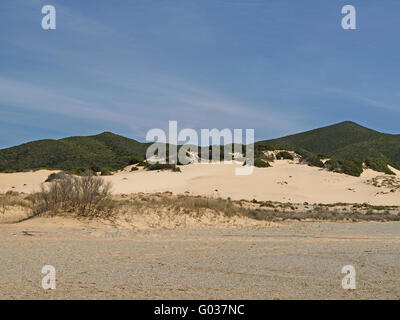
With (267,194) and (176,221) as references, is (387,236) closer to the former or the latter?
(176,221)

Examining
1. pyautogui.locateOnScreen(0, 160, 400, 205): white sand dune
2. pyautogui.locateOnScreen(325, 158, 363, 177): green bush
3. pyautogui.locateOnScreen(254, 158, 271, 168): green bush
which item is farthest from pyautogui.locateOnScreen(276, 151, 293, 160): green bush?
pyautogui.locateOnScreen(325, 158, 363, 177): green bush

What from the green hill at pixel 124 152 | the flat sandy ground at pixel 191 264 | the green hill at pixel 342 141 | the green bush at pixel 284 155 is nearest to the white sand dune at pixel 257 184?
the green hill at pixel 124 152

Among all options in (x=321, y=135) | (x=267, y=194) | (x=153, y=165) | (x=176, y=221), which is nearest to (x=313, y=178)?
(x=267, y=194)

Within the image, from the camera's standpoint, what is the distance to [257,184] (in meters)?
37.3

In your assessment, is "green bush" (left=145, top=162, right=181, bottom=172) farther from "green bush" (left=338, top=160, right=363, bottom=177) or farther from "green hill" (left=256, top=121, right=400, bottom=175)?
"green hill" (left=256, top=121, right=400, bottom=175)

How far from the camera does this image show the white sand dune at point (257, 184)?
112 ft

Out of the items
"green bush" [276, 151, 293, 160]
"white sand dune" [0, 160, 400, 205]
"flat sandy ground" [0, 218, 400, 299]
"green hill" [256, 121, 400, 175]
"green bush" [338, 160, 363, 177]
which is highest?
"green hill" [256, 121, 400, 175]

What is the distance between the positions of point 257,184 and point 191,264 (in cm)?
2887

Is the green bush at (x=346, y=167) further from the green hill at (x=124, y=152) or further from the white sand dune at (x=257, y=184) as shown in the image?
the white sand dune at (x=257, y=184)

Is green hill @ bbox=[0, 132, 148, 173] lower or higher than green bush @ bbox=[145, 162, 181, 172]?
higher

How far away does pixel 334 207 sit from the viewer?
29.4 m

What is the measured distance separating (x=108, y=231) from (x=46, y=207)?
3.29m

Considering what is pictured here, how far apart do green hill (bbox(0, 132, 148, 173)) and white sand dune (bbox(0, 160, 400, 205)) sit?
15.9 meters

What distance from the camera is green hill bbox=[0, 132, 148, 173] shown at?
6469 centimetres
